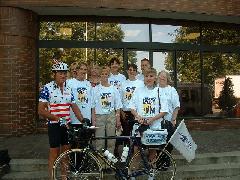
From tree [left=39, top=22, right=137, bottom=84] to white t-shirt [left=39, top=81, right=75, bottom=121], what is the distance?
6.62 metres

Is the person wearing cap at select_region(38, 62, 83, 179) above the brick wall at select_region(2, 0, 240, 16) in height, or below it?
below

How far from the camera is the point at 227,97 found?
14.3 m

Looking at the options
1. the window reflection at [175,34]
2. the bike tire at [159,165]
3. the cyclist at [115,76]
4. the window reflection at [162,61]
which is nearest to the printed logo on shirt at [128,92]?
the cyclist at [115,76]

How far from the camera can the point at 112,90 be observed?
7016 mm

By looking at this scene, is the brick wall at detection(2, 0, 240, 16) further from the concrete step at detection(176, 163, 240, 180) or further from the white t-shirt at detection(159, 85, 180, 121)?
the concrete step at detection(176, 163, 240, 180)

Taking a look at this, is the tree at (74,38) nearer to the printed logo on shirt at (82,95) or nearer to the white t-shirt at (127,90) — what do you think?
the white t-shirt at (127,90)

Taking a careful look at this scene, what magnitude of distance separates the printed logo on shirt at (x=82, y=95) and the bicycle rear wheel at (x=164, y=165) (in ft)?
5.10

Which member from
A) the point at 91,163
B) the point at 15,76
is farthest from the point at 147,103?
the point at 15,76

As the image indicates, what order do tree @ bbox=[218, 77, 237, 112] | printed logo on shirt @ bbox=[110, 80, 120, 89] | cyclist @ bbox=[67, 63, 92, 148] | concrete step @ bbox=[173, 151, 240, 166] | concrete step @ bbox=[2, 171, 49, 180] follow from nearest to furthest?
1. cyclist @ bbox=[67, 63, 92, 148]
2. concrete step @ bbox=[2, 171, 49, 180]
3. printed logo on shirt @ bbox=[110, 80, 120, 89]
4. concrete step @ bbox=[173, 151, 240, 166]
5. tree @ bbox=[218, 77, 237, 112]

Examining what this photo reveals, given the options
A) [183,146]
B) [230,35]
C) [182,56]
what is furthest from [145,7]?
[183,146]

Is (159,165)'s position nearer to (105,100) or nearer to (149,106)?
(149,106)

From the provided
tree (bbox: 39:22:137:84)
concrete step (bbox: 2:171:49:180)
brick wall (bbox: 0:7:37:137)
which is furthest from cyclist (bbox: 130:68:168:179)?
tree (bbox: 39:22:137:84)

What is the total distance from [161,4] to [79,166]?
717cm

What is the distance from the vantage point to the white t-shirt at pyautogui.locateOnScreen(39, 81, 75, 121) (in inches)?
236
